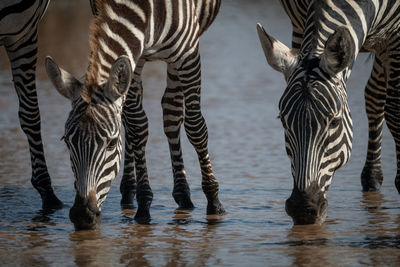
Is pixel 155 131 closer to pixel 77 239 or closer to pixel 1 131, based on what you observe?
pixel 1 131

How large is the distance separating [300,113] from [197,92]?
190cm

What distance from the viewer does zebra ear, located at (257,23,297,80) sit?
7473mm

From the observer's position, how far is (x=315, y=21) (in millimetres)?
7617

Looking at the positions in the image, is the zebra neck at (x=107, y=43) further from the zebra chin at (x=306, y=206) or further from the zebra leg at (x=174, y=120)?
the zebra chin at (x=306, y=206)

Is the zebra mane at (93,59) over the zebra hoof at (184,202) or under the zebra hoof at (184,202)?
over

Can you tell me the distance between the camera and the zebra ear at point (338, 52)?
22.7 feet

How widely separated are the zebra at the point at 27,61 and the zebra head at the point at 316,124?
305cm

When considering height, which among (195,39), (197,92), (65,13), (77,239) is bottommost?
(77,239)

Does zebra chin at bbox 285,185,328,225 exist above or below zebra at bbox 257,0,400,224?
below

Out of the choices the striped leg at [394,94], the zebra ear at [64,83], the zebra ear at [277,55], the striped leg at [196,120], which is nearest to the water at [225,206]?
the striped leg at [196,120]

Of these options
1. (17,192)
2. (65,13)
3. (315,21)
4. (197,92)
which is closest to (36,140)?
(17,192)

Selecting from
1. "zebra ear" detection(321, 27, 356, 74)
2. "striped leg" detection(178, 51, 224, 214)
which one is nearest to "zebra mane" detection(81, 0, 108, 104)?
"striped leg" detection(178, 51, 224, 214)

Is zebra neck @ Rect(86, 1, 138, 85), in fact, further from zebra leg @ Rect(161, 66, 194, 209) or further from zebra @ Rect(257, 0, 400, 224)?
zebra leg @ Rect(161, 66, 194, 209)

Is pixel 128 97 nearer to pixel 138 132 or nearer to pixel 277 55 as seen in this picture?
pixel 138 132
